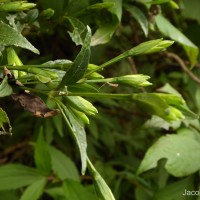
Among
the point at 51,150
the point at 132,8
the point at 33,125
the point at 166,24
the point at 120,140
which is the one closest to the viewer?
the point at 132,8

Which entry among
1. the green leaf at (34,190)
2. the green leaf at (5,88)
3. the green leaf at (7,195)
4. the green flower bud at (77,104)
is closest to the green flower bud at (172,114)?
the green flower bud at (77,104)

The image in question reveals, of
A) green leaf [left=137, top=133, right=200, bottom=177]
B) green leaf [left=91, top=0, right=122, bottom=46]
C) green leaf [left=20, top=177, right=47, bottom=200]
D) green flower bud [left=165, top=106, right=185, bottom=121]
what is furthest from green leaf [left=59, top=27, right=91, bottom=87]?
green leaf [left=20, top=177, right=47, bottom=200]

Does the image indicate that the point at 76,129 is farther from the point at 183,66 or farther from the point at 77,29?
the point at 183,66

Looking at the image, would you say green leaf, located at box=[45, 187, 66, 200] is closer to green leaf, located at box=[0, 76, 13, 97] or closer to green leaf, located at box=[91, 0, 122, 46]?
green leaf, located at box=[91, 0, 122, 46]

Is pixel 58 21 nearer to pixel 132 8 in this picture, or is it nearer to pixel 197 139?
pixel 132 8

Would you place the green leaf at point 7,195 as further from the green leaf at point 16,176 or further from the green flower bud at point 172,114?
the green flower bud at point 172,114

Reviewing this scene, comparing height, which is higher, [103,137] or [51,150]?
[51,150]

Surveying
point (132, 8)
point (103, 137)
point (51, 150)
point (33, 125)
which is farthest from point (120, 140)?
point (132, 8)

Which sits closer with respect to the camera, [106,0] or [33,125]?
[106,0]
